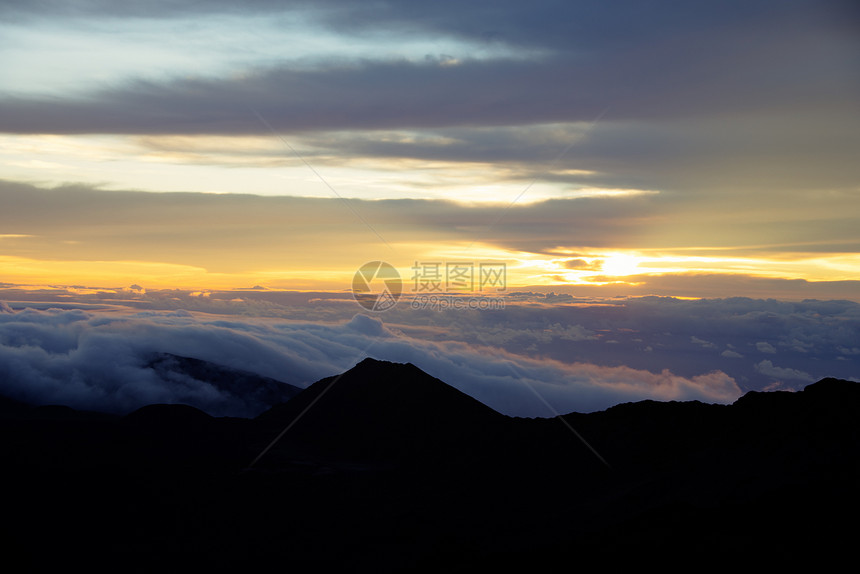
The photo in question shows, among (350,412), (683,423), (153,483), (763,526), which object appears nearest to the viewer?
(763,526)

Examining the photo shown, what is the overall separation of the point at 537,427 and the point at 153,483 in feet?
139

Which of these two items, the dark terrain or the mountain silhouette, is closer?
the dark terrain

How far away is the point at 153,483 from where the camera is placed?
202 feet

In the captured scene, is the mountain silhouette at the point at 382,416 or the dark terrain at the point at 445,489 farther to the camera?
the mountain silhouette at the point at 382,416

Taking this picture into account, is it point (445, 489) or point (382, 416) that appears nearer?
point (445, 489)

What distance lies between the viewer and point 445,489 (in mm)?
62094

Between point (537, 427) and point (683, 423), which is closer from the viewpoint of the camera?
point (683, 423)

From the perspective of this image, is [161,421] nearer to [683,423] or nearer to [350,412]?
[350,412]

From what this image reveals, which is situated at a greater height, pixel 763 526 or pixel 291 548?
pixel 763 526

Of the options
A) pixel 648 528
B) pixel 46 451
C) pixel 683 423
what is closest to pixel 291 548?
pixel 648 528

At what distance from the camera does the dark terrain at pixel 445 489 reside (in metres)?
34.5

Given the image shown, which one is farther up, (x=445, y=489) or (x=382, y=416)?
(x=382, y=416)

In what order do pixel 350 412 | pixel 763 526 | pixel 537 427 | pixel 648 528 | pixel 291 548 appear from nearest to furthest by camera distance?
pixel 763 526
pixel 648 528
pixel 291 548
pixel 537 427
pixel 350 412

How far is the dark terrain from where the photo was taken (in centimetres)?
3450
